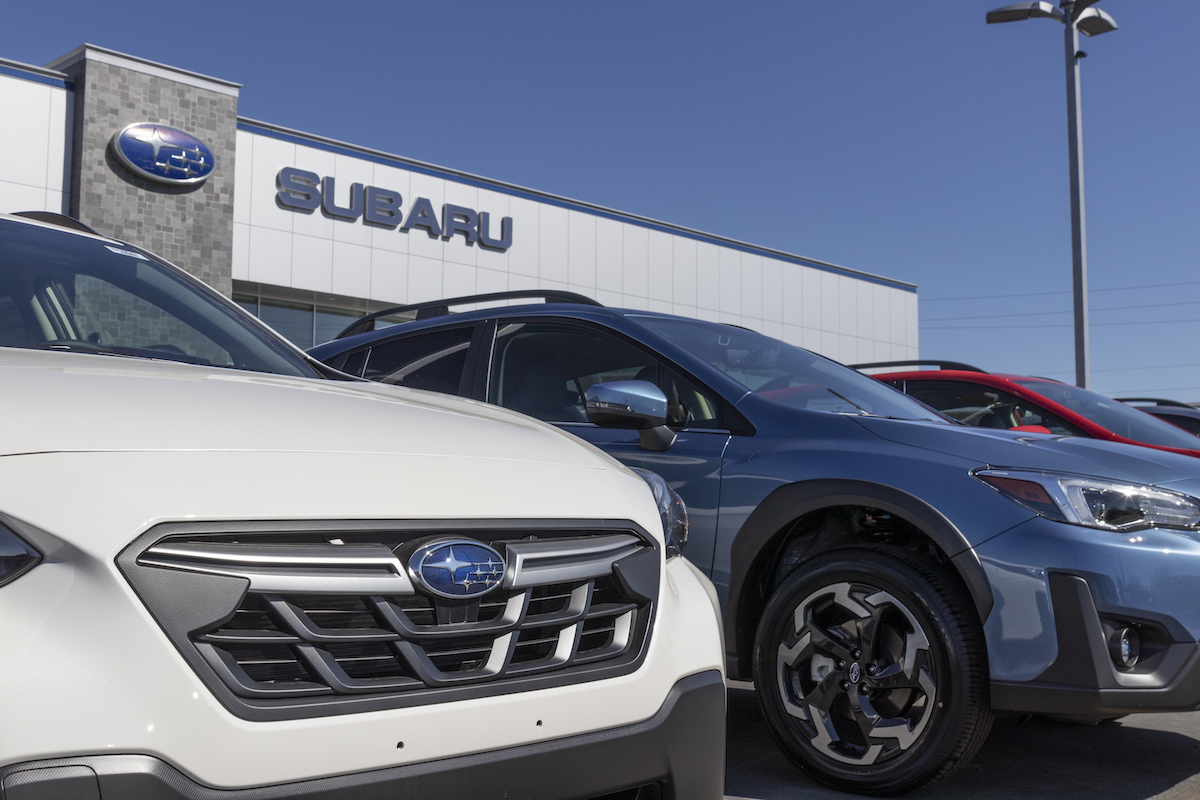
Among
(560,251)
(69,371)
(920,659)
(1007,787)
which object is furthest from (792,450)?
(560,251)

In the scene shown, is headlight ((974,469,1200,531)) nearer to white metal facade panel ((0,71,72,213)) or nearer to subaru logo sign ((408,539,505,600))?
subaru logo sign ((408,539,505,600))

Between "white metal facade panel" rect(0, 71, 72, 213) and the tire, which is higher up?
"white metal facade panel" rect(0, 71, 72, 213)

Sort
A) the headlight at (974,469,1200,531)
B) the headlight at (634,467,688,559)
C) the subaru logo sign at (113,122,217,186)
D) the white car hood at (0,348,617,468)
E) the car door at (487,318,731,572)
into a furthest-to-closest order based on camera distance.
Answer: the subaru logo sign at (113,122,217,186)
the car door at (487,318,731,572)
the headlight at (974,469,1200,531)
the headlight at (634,467,688,559)
the white car hood at (0,348,617,468)

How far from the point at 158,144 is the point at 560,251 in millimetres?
8295

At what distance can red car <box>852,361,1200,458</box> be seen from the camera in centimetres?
632

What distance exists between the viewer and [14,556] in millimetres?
1396

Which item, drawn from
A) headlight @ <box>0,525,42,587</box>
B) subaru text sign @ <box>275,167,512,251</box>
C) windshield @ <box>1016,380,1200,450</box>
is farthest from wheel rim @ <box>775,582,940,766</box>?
subaru text sign @ <box>275,167,512,251</box>

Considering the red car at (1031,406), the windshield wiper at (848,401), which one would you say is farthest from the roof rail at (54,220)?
the red car at (1031,406)

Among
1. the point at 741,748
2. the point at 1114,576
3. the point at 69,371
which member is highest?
the point at 69,371

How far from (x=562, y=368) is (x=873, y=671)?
5.93 ft

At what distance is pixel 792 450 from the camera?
350 cm

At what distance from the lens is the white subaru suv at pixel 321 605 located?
4.57 ft

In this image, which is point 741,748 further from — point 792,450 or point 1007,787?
point 792,450

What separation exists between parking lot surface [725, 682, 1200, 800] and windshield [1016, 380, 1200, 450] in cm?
215
